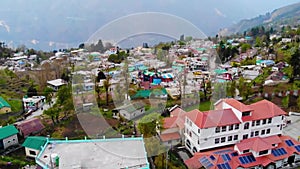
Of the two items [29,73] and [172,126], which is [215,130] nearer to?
[172,126]

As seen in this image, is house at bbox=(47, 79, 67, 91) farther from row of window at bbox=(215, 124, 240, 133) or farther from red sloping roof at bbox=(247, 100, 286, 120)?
red sloping roof at bbox=(247, 100, 286, 120)

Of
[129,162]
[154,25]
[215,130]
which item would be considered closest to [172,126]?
[215,130]

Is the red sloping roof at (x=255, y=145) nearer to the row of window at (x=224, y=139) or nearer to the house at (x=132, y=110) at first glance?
the row of window at (x=224, y=139)

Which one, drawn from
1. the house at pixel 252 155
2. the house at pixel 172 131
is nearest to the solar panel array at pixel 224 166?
the house at pixel 252 155

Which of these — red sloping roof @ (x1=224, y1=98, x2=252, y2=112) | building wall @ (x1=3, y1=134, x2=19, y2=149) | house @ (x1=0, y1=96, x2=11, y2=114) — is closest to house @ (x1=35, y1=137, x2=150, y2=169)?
building wall @ (x1=3, y1=134, x2=19, y2=149)

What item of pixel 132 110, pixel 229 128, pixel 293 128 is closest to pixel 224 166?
pixel 229 128

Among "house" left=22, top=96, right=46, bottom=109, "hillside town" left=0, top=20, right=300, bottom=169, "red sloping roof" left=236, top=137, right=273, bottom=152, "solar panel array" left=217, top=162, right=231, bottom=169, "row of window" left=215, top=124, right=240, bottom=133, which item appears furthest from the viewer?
"house" left=22, top=96, right=46, bottom=109
